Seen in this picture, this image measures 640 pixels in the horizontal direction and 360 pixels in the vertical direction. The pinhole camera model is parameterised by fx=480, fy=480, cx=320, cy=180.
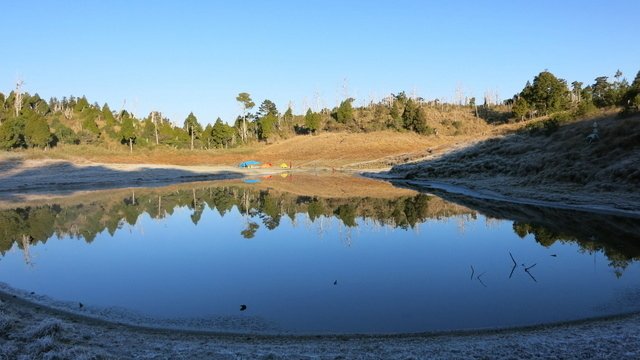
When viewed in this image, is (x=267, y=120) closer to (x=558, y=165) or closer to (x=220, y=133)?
(x=220, y=133)

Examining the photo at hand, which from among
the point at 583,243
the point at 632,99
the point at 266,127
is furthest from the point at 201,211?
the point at 266,127

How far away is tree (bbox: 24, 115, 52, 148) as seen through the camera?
2987 inches

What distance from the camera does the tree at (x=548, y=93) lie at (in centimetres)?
7475

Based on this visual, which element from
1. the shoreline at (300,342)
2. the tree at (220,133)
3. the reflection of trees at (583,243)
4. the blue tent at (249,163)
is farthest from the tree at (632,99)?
the tree at (220,133)

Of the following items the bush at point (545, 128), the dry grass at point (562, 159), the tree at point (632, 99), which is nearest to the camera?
the dry grass at point (562, 159)

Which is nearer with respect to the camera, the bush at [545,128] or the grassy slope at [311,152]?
the bush at [545,128]

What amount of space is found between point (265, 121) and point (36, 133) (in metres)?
43.0

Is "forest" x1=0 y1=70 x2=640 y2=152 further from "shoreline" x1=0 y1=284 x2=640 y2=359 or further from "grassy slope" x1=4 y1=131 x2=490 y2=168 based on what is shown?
"shoreline" x1=0 y1=284 x2=640 y2=359

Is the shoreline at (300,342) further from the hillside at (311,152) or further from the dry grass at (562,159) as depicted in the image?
the hillside at (311,152)

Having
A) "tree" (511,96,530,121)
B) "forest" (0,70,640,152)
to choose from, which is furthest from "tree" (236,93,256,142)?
"tree" (511,96,530,121)

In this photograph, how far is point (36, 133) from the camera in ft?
250

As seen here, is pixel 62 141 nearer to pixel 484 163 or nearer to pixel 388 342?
pixel 484 163

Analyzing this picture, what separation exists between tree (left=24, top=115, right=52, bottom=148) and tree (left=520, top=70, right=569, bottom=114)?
79.0 m

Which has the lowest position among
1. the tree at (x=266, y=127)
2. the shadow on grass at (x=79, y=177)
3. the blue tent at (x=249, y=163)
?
the shadow on grass at (x=79, y=177)
